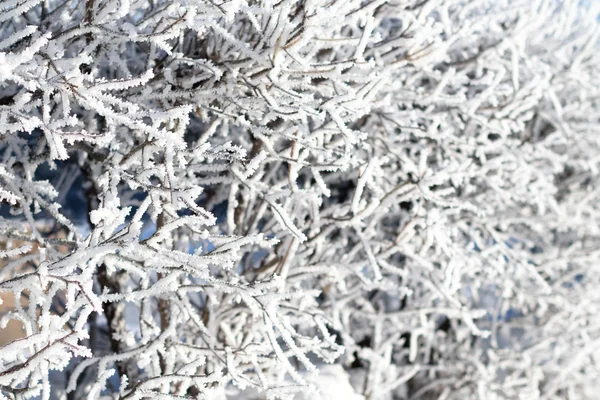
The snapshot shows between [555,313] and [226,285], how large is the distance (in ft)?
17.8

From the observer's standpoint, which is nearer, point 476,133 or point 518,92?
point 518,92

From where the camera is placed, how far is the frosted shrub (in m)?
2.16

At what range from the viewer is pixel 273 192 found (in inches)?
122

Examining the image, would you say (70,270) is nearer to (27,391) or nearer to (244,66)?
(27,391)

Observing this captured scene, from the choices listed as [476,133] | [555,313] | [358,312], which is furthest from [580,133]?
[358,312]

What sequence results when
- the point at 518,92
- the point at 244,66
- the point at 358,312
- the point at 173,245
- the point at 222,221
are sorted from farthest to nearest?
the point at 358,312
the point at 222,221
the point at 518,92
the point at 173,245
the point at 244,66

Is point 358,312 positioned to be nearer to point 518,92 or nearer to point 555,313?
point 518,92

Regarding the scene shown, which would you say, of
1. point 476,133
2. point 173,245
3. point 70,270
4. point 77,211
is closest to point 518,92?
point 476,133

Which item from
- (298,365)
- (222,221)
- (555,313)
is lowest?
(555,313)

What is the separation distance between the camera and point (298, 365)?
5426 mm

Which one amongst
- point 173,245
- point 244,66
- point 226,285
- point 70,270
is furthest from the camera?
point 173,245

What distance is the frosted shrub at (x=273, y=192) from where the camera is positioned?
7.07 feet

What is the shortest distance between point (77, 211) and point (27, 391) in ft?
11.7

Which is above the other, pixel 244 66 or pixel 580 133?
pixel 244 66
